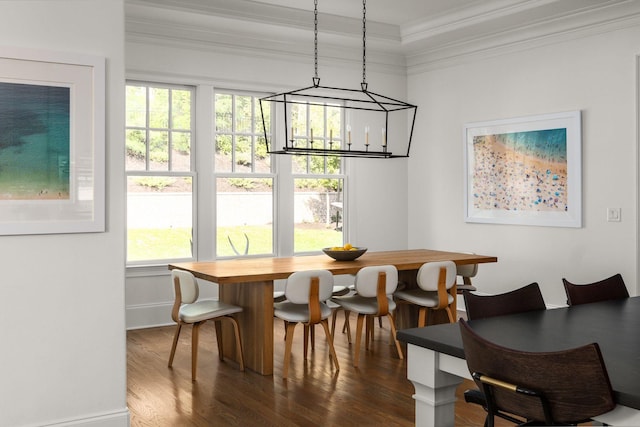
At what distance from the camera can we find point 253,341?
4.71 metres

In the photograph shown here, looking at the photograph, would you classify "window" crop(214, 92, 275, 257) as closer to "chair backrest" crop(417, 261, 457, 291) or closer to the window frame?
the window frame

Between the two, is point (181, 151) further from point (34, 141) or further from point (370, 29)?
point (34, 141)

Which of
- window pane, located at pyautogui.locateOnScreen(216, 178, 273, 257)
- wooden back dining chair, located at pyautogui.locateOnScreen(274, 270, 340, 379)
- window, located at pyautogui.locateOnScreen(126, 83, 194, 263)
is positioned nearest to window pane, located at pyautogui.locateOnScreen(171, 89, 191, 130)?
window, located at pyautogui.locateOnScreen(126, 83, 194, 263)

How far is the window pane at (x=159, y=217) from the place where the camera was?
6355 mm

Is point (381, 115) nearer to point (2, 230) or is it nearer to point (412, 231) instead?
point (412, 231)

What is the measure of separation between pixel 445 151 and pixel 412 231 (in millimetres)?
1131

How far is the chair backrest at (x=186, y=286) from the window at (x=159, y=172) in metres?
1.89

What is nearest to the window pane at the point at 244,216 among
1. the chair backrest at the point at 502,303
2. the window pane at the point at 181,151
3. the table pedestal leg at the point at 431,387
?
the window pane at the point at 181,151

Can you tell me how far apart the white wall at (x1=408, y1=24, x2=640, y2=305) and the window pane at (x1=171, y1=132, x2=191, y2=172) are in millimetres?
2889

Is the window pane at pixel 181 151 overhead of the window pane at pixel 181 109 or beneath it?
beneath

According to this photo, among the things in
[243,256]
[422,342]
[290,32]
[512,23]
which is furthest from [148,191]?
[422,342]

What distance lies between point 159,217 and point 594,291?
4482mm

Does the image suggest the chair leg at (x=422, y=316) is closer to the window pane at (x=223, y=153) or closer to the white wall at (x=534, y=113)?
the white wall at (x=534, y=113)

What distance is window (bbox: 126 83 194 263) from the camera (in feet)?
20.7
